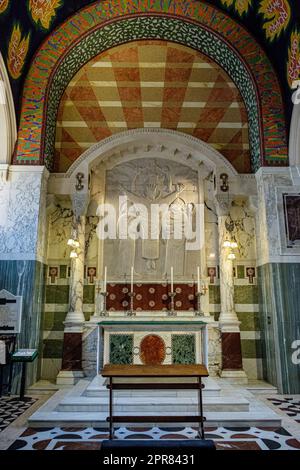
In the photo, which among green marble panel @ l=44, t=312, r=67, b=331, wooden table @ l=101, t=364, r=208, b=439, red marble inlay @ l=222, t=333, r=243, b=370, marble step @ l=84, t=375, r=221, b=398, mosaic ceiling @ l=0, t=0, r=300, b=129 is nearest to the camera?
wooden table @ l=101, t=364, r=208, b=439

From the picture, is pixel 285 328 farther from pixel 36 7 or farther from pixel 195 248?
pixel 36 7

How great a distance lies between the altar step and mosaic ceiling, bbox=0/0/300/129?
228 inches

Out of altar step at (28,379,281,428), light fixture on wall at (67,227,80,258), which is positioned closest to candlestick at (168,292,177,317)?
altar step at (28,379,281,428)

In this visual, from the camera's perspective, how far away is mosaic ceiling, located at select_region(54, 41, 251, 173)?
8.59m

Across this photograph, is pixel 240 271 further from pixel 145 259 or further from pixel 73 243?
pixel 73 243

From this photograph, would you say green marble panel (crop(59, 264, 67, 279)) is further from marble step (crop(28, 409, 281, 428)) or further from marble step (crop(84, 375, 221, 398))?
marble step (crop(28, 409, 281, 428))

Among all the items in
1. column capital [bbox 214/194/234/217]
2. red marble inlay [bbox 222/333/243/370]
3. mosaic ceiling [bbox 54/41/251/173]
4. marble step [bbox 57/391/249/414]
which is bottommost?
marble step [bbox 57/391/249/414]

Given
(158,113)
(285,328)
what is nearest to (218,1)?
(158,113)

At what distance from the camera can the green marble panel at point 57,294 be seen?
25.8ft

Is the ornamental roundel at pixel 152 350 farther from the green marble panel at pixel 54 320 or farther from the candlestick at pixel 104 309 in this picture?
the green marble panel at pixel 54 320

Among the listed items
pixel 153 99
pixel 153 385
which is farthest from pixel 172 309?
pixel 153 99

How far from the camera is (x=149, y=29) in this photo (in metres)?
8.49

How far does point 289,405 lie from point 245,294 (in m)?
2.56

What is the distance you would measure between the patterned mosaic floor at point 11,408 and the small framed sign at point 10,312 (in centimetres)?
122
